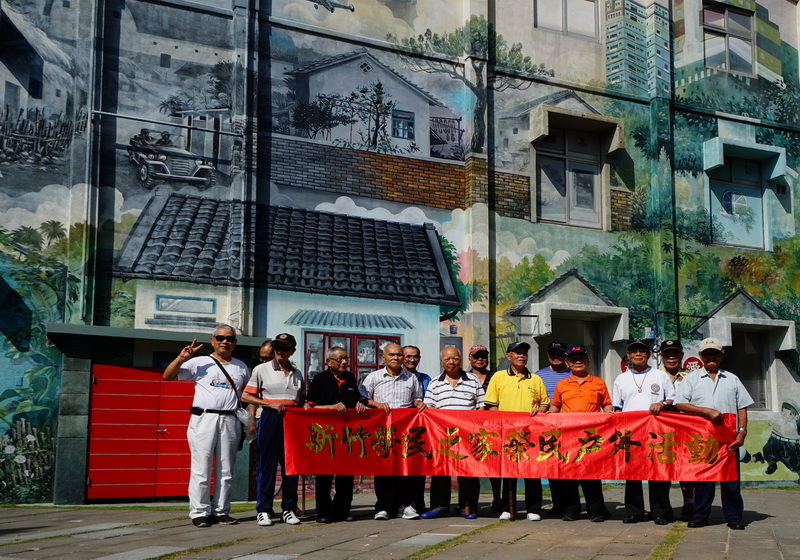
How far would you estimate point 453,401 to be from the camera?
9.48 m

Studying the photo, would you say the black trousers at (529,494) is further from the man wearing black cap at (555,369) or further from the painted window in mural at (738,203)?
the painted window in mural at (738,203)

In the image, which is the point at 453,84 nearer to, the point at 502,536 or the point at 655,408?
the point at 655,408

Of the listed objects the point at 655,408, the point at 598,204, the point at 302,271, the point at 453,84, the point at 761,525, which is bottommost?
the point at 761,525

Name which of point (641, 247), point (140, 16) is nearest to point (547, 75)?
point (641, 247)

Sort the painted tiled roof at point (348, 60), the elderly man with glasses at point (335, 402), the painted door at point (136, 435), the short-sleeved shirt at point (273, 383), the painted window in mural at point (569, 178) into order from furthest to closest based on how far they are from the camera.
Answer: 1. the painted window in mural at point (569, 178)
2. the painted tiled roof at point (348, 60)
3. the painted door at point (136, 435)
4. the short-sleeved shirt at point (273, 383)
5. the elderly man with glasses at point (335, 402)

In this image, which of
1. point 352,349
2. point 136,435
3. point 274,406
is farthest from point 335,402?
point 352,349

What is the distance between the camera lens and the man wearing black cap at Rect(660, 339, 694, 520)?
9062mm

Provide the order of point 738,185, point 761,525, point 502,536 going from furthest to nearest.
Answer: point 738,185
point 761,525
point 502,536

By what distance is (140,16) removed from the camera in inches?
521

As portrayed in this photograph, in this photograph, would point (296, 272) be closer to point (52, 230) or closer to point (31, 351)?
point (52, 230)

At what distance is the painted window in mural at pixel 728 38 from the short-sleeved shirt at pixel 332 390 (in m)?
11.7

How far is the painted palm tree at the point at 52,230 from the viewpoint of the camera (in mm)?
12195

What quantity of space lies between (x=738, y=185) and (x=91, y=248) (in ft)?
39.3

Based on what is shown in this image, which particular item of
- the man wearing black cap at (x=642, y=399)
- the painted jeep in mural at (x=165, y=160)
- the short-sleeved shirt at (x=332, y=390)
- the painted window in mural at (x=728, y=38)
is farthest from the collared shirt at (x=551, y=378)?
the painted window in mural at (x=728, y=38)
